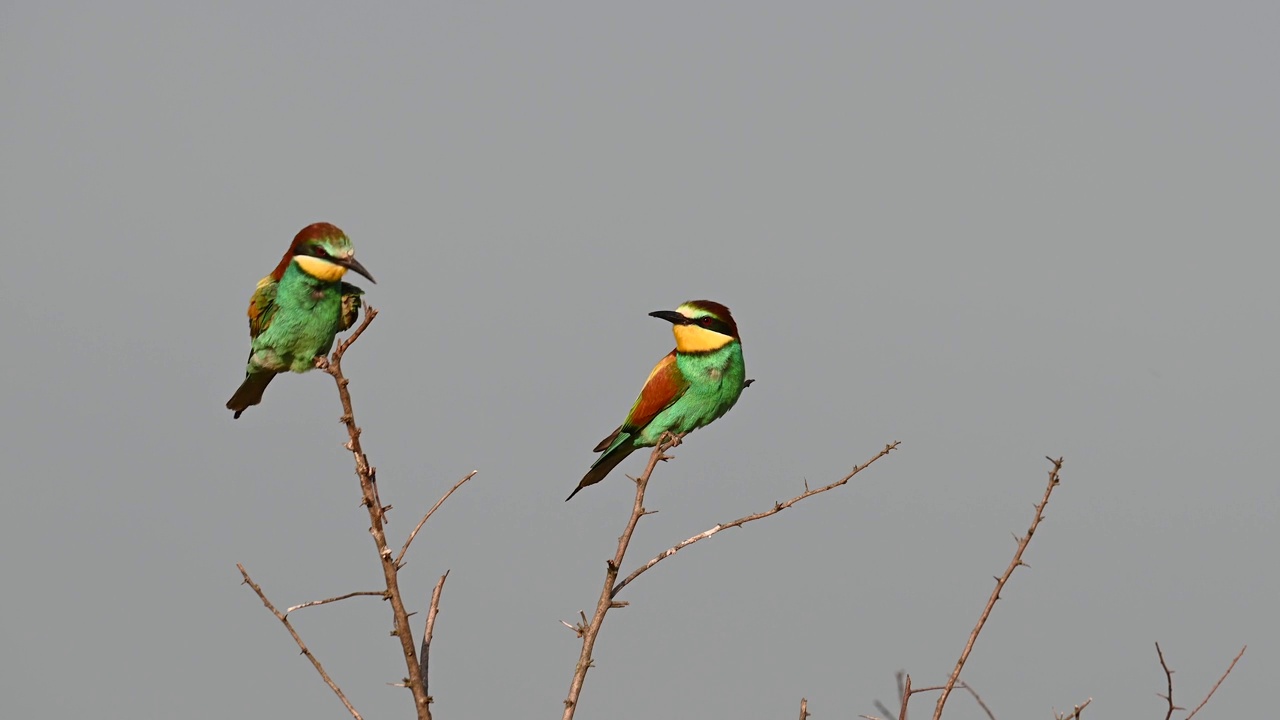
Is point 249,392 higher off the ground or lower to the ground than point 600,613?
higher

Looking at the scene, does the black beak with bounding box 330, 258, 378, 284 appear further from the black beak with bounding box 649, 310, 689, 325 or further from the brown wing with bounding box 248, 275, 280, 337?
the black beak with bounding box 649, 310, 689, 325

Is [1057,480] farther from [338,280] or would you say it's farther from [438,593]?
[338,280]

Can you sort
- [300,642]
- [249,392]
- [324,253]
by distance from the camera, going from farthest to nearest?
[249,392] < [324,253] < [300,642]

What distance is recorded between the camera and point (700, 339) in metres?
5.45

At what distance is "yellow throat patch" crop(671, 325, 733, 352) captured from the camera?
17.8ft

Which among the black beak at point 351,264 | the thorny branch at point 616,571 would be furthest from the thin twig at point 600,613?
the black beak at point 351,264

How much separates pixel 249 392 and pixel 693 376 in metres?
1.77

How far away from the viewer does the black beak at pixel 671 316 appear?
543 centimetres

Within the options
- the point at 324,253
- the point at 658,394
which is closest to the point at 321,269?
the point at 324,253

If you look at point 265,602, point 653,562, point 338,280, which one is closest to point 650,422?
point 338,280

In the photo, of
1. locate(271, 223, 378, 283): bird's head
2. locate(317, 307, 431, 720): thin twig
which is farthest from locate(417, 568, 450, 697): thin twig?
locate(271, 223, 378, 283): bird's head

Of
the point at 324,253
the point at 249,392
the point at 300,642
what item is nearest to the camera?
the point at 300,642

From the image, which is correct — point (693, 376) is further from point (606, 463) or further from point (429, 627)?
point (429, 627)

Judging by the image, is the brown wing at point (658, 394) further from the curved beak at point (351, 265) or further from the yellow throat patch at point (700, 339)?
the curved beak at point (351, 265)
